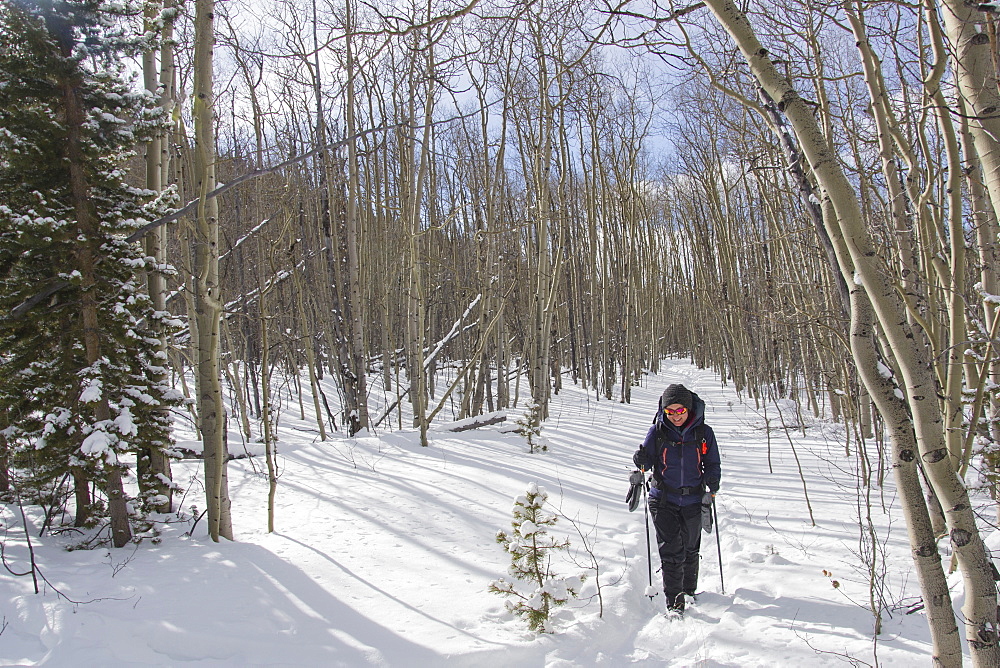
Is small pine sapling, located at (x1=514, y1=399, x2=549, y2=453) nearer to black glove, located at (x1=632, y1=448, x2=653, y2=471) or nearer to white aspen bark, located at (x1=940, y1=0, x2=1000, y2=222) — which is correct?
black glove, located at (x1=632, y1=448, x2=653, y2=471)

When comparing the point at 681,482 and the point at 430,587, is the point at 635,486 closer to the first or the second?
the point at 681,482

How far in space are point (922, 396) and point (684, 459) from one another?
212cm

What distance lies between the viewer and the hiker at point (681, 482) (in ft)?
12.5

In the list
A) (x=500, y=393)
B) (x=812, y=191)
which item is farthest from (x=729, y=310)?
(x=812, y=191)

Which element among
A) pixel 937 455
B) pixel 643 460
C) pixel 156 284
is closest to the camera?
pixel 937 455

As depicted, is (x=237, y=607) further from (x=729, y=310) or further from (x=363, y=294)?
(x=729, y=310)

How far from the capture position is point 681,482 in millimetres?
3863

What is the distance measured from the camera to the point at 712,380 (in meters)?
25.7

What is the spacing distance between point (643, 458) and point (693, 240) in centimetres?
1926

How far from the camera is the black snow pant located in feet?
12.3

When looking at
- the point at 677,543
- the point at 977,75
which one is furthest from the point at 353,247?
the point at 977,75

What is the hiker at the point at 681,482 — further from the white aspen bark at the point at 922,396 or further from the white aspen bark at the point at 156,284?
the white aspen bark at the point at 156,284

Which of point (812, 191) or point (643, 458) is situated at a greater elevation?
point (812, 191)

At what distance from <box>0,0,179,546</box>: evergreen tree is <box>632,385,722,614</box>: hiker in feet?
12.3
